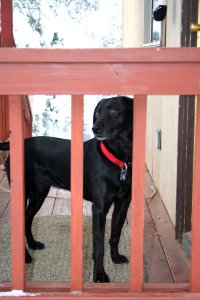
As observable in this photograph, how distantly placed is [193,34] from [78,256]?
142 centimetres

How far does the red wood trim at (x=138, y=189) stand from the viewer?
44.3 inches

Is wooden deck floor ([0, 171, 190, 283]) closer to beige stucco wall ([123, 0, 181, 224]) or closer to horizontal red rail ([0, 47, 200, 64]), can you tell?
beige stucco wall ([123, 0, 181, 224])

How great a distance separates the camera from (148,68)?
107 centimetres

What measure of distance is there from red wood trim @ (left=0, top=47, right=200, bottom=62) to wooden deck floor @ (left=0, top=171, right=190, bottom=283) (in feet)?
4.13

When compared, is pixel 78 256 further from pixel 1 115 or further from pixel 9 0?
pixel 1 115

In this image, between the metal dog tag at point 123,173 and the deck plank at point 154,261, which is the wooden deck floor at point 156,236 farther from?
the metal dog tag at point 123,173

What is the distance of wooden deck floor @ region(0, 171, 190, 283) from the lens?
2056 millimetres

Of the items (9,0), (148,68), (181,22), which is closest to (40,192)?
(9,0)

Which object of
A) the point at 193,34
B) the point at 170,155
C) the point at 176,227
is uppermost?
the point at 193,34

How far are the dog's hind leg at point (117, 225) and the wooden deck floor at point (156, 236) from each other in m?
0.15

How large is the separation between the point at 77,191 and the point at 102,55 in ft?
1.26

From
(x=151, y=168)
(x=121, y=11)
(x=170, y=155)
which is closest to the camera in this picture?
(x=170, y=155)

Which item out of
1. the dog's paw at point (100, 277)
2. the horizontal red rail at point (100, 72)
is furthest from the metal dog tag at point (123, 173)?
the horizontal red rail at point (100, 72)

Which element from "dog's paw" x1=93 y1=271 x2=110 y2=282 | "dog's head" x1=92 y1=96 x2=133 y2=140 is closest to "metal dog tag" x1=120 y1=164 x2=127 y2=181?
"dog's head" x1=92 y1=96 x2=133 y2=140
